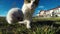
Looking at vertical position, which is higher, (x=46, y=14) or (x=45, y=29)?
(x=46, y=14)

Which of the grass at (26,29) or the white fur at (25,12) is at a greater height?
the white fur at (25,12)

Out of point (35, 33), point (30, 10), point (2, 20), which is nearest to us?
point (35, 33)

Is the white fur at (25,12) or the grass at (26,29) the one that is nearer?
the grass at (26,29)

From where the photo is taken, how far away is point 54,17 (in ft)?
15.1

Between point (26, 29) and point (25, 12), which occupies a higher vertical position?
point (25, 12)

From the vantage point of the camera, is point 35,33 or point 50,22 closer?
point 35,33

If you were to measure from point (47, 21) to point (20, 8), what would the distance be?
0.73 meters

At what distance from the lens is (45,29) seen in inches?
145

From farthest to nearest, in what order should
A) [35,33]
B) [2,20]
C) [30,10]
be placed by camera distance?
1. [2,20]
2. [30,10]
3. [35,33]

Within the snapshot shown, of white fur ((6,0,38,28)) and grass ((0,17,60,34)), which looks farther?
white fur ((6,0,38,28))

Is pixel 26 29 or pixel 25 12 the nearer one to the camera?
pixel 26 29

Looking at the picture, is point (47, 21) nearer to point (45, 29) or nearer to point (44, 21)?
point (44, 21)

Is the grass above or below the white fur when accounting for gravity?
below

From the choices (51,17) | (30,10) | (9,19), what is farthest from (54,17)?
(9,19)
